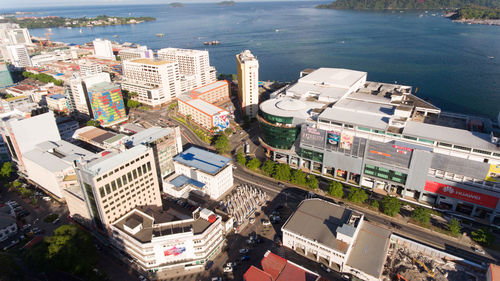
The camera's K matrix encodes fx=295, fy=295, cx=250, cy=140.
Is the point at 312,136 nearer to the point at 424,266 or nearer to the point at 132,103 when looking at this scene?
the point at 424,266

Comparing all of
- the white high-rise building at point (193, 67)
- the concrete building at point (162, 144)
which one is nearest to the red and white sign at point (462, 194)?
the concrete building at point (162, 144)

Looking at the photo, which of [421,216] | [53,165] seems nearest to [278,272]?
[421,216]

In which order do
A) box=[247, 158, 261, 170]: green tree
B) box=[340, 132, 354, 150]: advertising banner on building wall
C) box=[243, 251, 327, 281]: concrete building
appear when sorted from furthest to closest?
1. box=[247, 158, 261, 170]: green tree
2. box=[340, 132, 354, 150]: advertising banner on building wall
3. box=[243, 251, 327, 281]: concrete building

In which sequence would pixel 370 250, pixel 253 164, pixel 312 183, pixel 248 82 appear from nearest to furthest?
1. pixel 370 250
2. pixel 312 183
3. pixel 253 164
4. pixel 248 82

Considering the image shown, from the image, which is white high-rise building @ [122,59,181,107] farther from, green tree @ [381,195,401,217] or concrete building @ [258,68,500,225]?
green tree @ [381,195,401,217]

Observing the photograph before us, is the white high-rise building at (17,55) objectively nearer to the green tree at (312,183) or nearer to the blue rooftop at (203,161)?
the blue rooftop at (203,161)

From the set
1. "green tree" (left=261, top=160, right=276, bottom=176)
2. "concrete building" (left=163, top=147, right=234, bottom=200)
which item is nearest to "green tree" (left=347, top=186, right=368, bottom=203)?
"green tree" (left=261, top=160, right=276, bottom=176)
